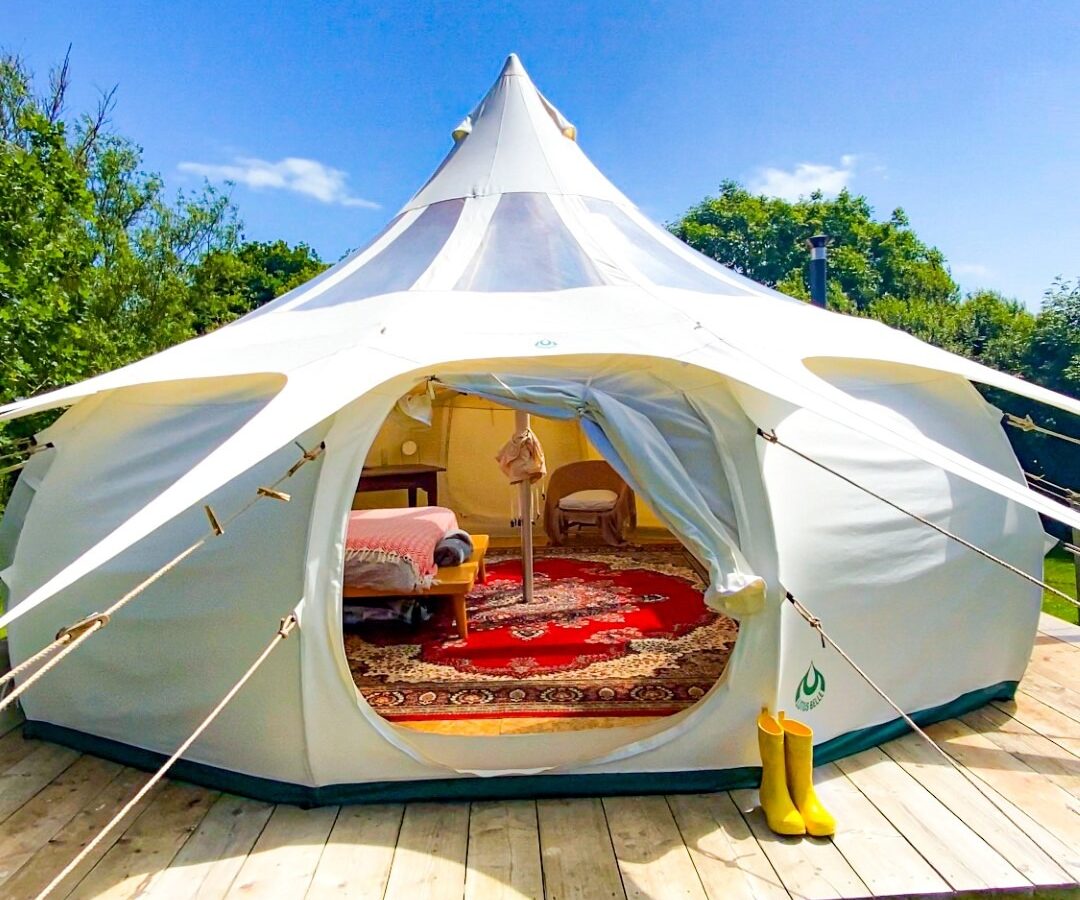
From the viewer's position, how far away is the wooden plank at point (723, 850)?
204 centimetres

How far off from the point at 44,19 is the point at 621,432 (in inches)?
364

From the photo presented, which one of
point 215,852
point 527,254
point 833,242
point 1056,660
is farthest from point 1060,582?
point 833,242

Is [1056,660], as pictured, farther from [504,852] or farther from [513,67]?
[513,67]

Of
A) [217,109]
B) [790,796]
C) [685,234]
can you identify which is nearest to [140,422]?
[790,796]

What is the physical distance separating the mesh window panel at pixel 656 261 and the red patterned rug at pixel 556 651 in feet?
5.86

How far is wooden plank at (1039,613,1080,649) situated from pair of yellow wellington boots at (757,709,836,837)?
8.22 ft

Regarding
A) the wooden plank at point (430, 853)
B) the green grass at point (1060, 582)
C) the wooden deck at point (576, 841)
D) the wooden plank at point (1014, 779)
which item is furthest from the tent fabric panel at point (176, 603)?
the green grass at point (1060, 582)

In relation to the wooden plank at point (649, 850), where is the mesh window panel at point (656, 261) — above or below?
above

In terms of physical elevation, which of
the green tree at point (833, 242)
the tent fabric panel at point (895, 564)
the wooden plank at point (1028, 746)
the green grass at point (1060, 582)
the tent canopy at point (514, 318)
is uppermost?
the green tree at point (833, 242)

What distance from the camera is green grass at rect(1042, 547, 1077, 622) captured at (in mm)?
4887

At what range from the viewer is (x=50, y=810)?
99.2 inches

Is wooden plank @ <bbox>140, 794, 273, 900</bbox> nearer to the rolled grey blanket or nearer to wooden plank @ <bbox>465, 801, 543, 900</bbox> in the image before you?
wooden plank @ <bbox>465, 801, 543, 900</bbox>

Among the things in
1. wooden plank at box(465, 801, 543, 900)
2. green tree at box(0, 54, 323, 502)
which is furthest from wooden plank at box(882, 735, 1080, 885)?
green tree at box(0, 54, 323, 502)

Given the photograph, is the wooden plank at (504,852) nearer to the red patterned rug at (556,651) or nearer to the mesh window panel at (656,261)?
the red patterned rug at (556,651)
